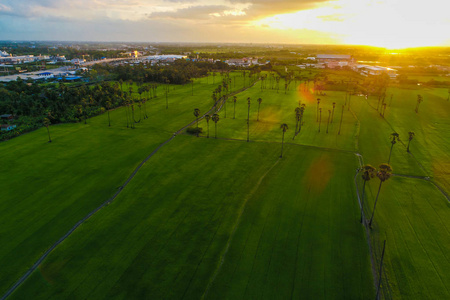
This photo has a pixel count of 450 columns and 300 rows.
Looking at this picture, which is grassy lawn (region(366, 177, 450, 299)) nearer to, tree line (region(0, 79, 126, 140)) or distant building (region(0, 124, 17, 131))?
tree line (region(0, 79, 126, 140))

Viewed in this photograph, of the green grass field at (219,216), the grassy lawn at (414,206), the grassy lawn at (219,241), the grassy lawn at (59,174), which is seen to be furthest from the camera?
the grassy lawn at (59,174)

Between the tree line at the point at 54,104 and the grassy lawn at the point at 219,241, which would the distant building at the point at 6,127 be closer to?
the tree line at the point at 54,104

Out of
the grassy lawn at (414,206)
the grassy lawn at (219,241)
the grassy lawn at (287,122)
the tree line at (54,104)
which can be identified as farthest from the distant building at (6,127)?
the grassy lawn at (414,206)

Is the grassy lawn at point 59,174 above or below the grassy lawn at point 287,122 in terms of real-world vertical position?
below

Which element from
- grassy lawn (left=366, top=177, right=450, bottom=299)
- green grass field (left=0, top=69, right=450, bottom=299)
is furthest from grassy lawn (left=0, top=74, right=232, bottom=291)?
grassy lawn (left=366, top=177, right=450, bottom=299)

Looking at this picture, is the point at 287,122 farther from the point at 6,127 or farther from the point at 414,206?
the point at 6,127
